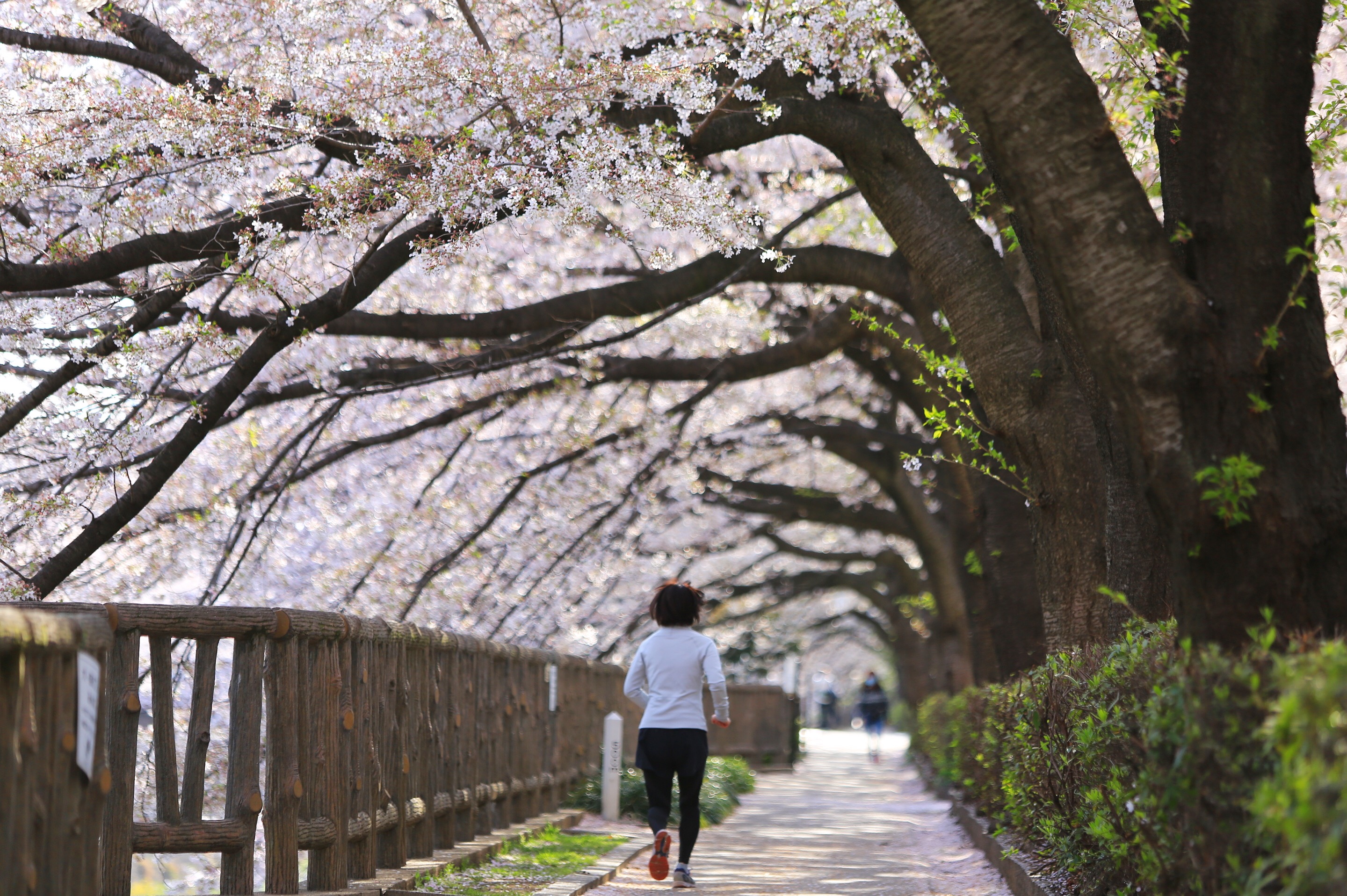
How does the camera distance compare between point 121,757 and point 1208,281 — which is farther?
point 121,757

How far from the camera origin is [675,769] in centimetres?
758

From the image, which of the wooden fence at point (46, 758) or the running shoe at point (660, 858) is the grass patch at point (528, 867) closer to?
the running shoe at point (660, 858)

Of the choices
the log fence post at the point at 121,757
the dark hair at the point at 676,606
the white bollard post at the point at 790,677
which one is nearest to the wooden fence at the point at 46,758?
the log fence post at the point at 121,757

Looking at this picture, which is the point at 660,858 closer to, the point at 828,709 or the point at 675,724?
the point at 675,724

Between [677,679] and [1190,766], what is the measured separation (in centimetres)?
439

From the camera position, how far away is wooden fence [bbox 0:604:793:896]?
446 centimetres

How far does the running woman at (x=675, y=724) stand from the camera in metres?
7.43

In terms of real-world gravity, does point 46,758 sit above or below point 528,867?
above

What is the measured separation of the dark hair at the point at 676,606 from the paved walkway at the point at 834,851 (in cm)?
162

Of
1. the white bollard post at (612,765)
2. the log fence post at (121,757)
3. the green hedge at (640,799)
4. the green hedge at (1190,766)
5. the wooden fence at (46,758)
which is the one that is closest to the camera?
the green hedge at (1190,766)

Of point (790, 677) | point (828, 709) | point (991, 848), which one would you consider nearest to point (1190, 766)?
point (991, 848)

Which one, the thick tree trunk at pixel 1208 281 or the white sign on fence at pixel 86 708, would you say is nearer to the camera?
the white sign on fence at pixel 86 708

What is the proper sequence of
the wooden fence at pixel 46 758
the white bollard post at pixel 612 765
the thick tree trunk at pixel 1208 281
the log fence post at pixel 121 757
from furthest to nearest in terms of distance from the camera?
the white bollard post at pixel 612 765 → the log fence post at pixel 121 757 → the thick tree trunk at pixel 1208 281 → the wooden fence at pixel 46 758

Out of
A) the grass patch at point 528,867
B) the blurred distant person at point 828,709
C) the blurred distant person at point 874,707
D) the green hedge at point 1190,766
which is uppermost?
the green hedge at point 1190,766
